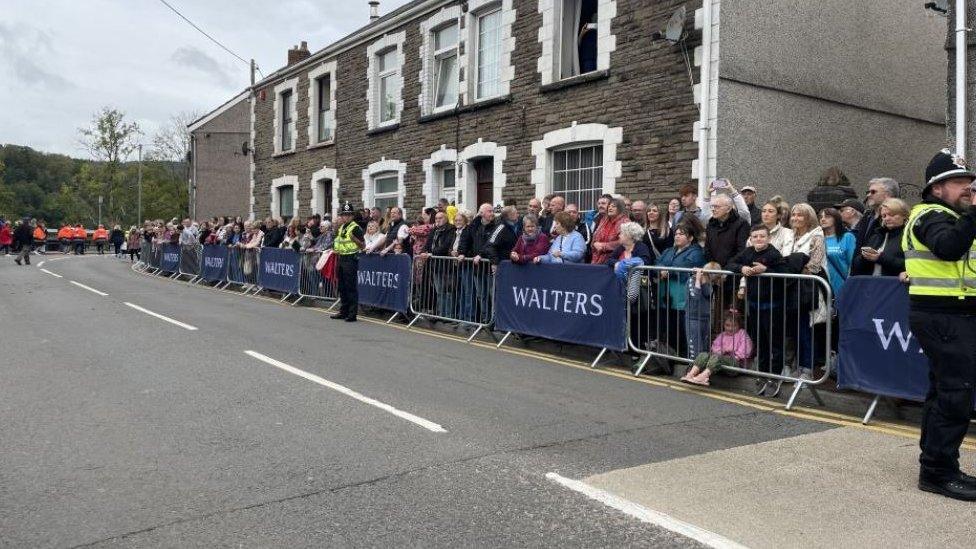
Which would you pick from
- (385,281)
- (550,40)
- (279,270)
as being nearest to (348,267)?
(385,281)

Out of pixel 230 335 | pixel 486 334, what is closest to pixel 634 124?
pixel 486 334

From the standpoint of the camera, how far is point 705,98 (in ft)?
40.4

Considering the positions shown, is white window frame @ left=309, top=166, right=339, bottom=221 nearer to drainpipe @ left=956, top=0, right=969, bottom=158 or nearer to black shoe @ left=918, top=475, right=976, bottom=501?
drainpipe @ left=956, top=0, right=969, bottom=158

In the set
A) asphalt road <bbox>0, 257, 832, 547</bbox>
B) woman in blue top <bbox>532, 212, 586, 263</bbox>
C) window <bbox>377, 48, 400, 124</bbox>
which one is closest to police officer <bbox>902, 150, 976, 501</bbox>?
asphalt road <bbox>0, 257, 832, 547</bbox>

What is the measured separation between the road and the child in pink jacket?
1.63 feet

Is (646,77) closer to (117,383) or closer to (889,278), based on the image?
(889,278)

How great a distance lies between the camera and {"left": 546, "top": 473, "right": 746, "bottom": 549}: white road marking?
388 cm

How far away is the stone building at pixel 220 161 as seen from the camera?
41.4 metres

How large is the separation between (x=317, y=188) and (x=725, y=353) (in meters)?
18.5

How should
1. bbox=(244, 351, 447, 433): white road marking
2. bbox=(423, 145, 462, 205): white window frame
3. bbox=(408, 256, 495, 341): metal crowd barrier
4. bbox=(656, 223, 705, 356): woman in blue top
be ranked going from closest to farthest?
A: bbox=(244, 351, 447, 433): white road marking → bbox=(656, 223, 705, 356): woman in blue top → bbox=(408, 256, 495, 341): metal crowd barrier → bbox=(423, 145, 462, 205): white window frame

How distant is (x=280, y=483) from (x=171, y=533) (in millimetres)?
839


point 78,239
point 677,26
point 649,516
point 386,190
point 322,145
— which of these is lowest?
point 649,516

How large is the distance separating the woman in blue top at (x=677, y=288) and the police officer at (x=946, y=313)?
3.68 m

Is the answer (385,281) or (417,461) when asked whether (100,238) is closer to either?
(385,281)
